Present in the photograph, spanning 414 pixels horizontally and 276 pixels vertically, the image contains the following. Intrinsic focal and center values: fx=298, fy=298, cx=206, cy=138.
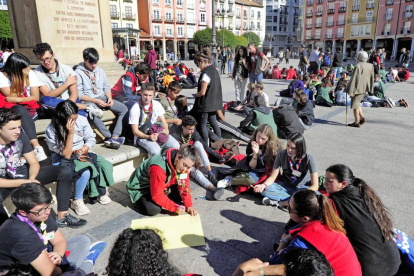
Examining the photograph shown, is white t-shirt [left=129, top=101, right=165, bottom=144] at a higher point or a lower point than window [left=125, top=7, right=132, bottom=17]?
lower

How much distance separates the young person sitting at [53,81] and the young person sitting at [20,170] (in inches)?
48.3

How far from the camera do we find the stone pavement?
9.61ft

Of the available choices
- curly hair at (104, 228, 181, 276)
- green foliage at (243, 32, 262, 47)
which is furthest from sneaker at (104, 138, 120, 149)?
green foliage at (243, 32, 262, 47)

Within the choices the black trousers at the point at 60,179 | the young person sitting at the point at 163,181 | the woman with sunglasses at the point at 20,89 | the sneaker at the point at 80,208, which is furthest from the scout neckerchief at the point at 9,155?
the young person sitting at the point at 163,181

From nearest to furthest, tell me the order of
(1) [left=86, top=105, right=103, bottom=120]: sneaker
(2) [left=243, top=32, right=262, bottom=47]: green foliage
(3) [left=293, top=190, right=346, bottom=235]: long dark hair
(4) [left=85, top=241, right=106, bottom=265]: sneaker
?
(3) [left=293, top=190, right=346, bottom=235]: long dark hair → (4) [left=85, top=241, right=106, bottom=265]: sneaker → (1) [left=86, top=105, right=103, bottom=120]: sneaker → (2) [left=243, top=32, right=262, bottom=47]: green foliage

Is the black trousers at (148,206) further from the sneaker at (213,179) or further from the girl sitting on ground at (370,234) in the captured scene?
the girl sitting on ground at (370,234)

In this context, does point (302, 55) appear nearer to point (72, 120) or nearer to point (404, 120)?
point (404, 120)

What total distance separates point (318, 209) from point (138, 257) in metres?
1.46

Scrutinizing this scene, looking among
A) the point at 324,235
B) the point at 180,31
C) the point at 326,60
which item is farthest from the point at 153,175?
the point at 180,31

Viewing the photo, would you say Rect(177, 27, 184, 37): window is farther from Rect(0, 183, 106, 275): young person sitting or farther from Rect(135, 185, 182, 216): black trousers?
Rect(0, 183, 106, 275): young person sitting

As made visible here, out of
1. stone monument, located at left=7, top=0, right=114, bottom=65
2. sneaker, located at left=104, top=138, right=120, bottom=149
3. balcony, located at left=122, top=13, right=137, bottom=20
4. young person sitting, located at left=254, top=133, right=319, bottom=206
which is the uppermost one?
balcony, located at left=122, top=13, right=137, bottom=20

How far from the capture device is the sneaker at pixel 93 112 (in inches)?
178

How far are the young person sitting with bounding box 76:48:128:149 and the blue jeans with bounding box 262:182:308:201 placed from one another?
227cm

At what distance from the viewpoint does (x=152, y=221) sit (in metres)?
3.48
